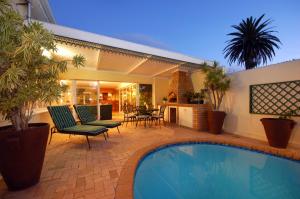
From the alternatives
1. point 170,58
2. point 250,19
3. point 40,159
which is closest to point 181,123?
point 170,58

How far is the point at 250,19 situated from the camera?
820 centimetres

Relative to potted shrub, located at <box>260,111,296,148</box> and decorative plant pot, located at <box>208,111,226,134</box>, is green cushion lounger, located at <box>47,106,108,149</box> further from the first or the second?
potted shrub, located at <box>260,111,296,148</box>

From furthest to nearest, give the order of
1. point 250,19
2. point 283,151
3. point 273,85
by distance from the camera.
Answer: point 250,19 → point 273,85 → point 283,151

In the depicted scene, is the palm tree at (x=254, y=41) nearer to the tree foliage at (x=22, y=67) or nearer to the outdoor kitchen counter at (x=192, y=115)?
the outdoor kitchen counter at (x=192, y=115)

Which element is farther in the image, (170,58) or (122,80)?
(122,80)

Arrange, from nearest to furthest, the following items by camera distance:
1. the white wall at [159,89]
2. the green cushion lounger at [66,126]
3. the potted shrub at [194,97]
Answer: the green cushion lounger at [66,126] → the potted shrub at [194,97] → the white wall at [159,89]

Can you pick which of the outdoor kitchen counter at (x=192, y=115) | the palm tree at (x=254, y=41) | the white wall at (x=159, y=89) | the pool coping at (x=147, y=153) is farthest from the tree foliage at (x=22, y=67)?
the palm tree at (x=254, y=41)

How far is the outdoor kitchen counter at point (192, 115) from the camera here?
5.98 meters

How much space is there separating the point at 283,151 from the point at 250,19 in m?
7.70

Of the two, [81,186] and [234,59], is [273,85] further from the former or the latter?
[81,186]

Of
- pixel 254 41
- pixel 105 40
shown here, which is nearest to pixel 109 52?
pixel 105 40

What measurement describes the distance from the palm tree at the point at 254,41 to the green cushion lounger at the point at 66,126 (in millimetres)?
8295

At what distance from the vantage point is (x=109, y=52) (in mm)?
5262

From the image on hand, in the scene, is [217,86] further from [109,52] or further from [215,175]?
[109,52]
